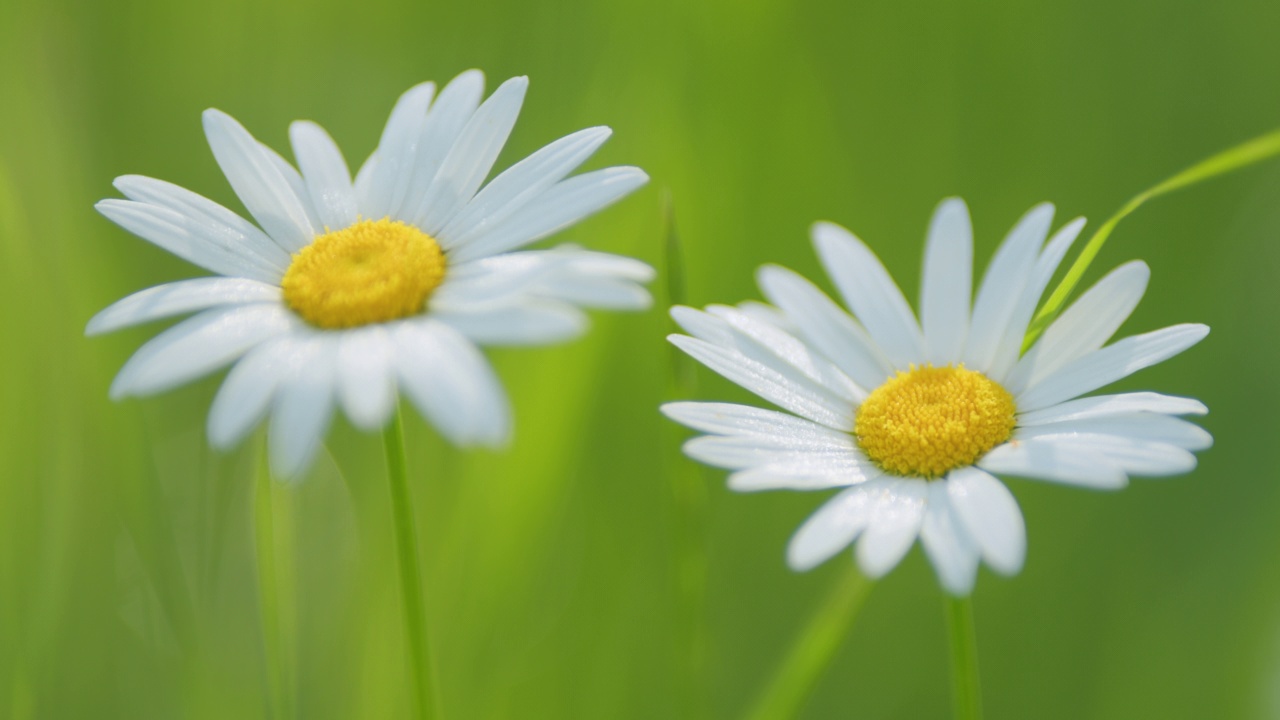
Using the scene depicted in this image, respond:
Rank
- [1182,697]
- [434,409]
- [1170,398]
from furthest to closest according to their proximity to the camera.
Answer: [1182,697] < [1170,398] < [434,409]

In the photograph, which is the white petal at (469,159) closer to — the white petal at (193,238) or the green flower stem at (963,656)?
the white petal at (193,238)

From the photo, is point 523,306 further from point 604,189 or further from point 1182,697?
point 1182,697

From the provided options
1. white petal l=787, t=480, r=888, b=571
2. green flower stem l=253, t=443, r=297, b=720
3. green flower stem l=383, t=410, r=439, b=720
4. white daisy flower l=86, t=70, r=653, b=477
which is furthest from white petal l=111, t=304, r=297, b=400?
white petal l=787, t=480, r=888, b=571

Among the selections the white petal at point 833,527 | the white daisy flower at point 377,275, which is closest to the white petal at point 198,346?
the white daisy flower at point 377,275

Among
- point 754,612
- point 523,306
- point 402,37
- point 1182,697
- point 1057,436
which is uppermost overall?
point 402,37

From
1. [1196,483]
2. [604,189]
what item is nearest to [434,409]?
[604,189]

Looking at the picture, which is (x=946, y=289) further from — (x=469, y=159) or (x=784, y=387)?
(x=469, y=159)

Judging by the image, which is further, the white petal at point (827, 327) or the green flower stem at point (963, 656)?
the white petal at point (827, 327)

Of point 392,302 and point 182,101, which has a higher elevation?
point 182,101
